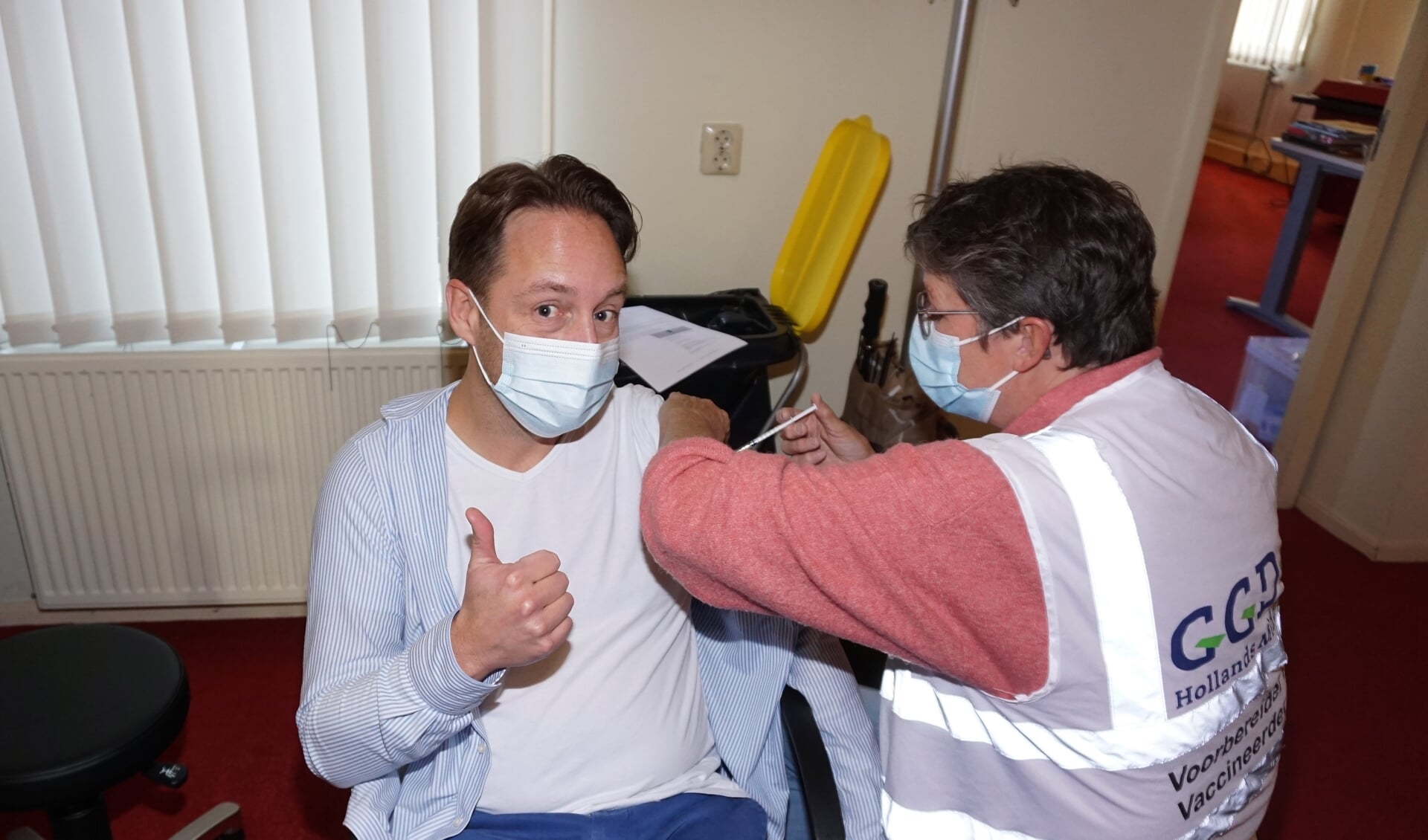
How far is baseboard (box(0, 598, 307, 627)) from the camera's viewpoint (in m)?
2.64

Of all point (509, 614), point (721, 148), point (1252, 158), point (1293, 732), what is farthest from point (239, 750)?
point (1252, 158)

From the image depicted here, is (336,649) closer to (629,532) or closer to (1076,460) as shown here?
(629,532)

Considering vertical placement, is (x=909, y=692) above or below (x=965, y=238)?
below

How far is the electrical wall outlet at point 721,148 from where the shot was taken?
2.48m

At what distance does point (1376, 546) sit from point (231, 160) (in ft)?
11.8

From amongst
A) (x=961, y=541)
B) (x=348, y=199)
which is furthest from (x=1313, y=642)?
(x=348, y=199)

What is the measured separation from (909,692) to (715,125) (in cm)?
163

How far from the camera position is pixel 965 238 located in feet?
4.18

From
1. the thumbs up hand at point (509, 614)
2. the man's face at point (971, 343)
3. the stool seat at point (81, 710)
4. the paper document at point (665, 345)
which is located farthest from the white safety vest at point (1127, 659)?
the stool seat at point (81, 710)

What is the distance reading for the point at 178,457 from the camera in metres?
2.46

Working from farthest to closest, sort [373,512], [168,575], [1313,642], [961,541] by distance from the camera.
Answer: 1. [1313,642]
2. [168,575]
3. [373,512]
4. [961,541]

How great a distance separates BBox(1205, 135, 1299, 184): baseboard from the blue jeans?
27.6 ft

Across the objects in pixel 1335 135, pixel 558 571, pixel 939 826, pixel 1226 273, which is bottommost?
pixel 1226 273

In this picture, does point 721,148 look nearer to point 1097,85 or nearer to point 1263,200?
point 1097,85
